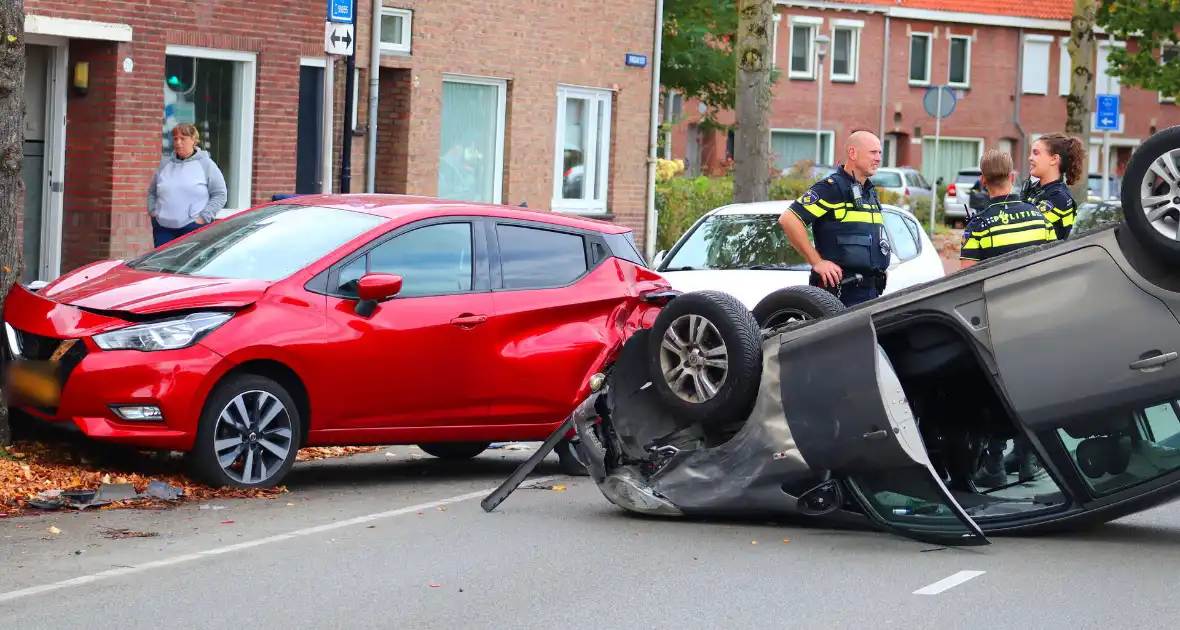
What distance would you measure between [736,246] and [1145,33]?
20.4 metres

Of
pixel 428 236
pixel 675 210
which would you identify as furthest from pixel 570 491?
pixel 675 210

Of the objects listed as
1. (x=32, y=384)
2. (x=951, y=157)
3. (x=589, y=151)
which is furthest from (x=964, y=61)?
(x=32, y=384)

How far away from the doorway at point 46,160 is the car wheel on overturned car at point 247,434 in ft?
28.5

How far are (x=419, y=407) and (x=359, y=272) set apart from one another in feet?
2.57

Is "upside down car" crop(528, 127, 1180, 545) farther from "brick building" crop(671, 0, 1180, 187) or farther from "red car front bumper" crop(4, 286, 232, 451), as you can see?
"brick building" crop(671, 0, 1180, 187)

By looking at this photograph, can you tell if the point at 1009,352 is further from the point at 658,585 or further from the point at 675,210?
the point at 675,210

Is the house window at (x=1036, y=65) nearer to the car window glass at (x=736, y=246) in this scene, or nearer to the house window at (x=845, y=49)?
the house window at (x=845, y=49)

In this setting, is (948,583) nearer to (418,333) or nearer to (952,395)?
(952,395)

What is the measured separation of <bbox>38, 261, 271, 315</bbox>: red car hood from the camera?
905cm

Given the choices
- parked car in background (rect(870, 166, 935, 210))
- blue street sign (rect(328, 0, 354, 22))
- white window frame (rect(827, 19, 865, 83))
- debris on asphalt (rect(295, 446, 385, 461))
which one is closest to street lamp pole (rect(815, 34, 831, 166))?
white window frame (rect(827, 19, 865, 83))

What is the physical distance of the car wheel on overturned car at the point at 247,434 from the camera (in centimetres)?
909

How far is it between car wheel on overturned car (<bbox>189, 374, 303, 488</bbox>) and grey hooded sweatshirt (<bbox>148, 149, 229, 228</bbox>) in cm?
583

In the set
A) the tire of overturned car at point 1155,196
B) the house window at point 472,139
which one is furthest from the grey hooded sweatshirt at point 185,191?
the tire of overturned car at point 1155,196

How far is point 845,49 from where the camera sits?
59594mm
